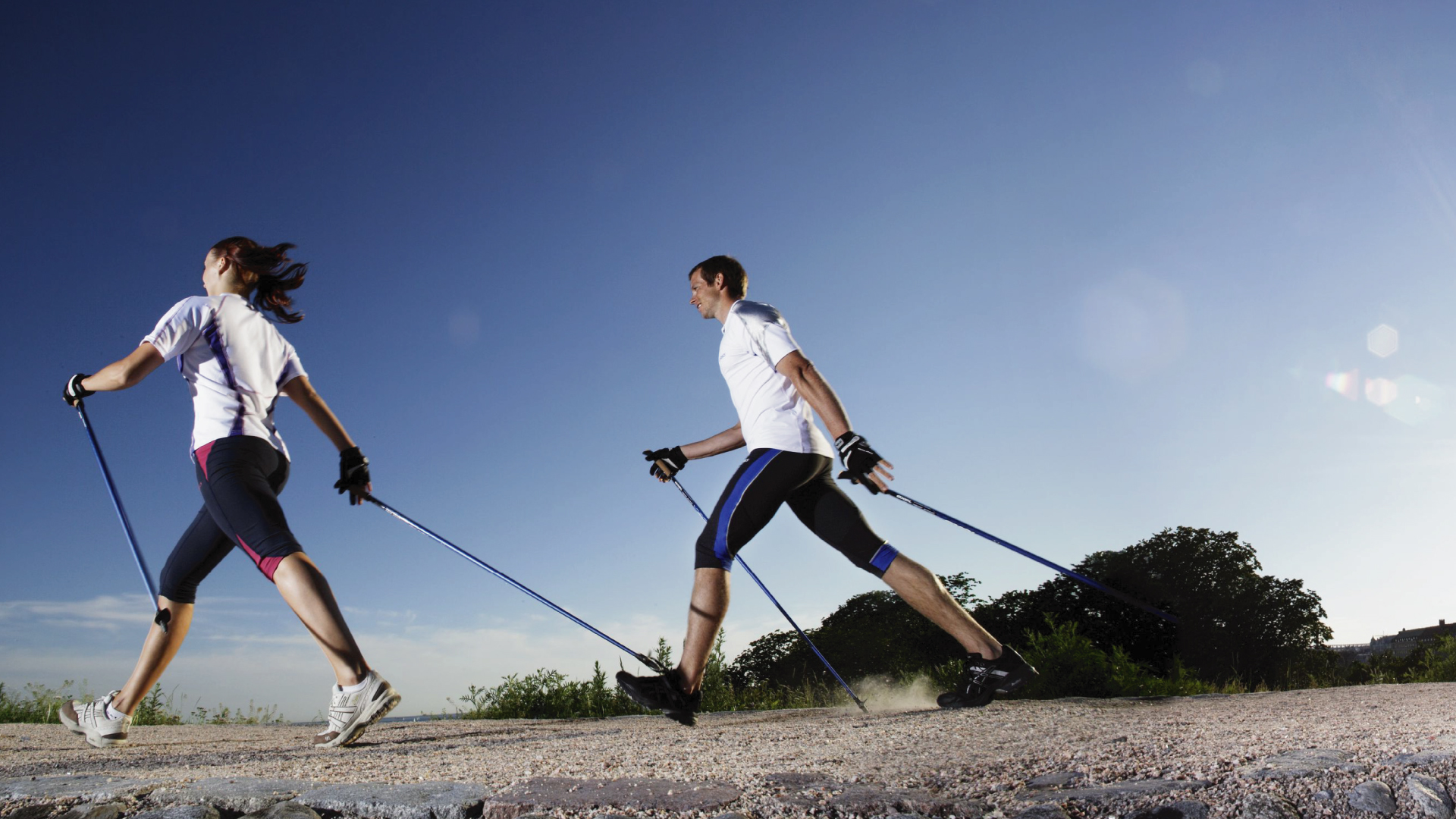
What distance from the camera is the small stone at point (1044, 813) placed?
1.99 m

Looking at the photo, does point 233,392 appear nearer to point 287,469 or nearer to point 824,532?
point 287,469

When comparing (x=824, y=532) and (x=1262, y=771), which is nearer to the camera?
(x=1262, y=771)

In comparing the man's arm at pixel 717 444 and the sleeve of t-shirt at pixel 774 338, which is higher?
the sleeve of t-shirt at pixel 774 338

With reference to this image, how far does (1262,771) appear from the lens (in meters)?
2.21

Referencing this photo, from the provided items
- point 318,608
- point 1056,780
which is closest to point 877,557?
point 1056,780

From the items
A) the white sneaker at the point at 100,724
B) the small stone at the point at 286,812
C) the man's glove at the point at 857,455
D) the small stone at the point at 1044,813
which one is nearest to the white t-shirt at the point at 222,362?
the white sneaker at the point at 100,724

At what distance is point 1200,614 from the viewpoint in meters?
9.20

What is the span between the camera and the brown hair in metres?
4.03

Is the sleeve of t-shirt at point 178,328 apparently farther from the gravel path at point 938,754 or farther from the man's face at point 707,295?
the man's face at point 707,295

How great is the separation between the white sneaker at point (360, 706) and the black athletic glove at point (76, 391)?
1.82m

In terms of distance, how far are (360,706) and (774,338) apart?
2.45 meters

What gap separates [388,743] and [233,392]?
1.79m

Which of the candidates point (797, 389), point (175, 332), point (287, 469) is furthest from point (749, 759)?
point (175, 332)

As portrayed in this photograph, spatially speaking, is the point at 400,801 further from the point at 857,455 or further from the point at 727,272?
the point at 727,272
